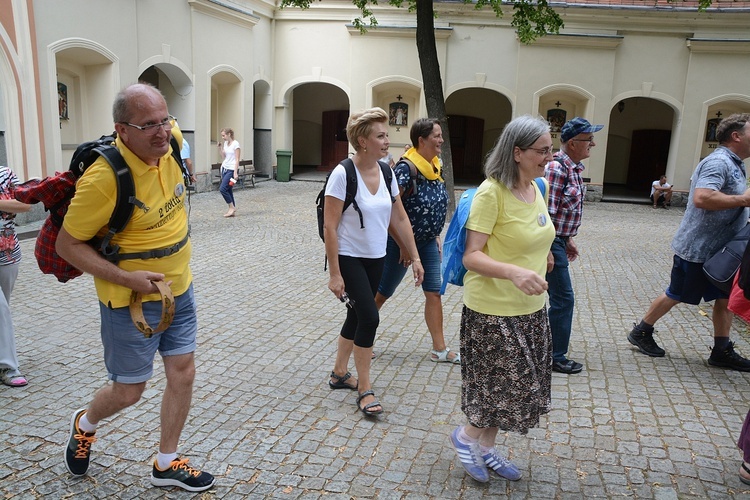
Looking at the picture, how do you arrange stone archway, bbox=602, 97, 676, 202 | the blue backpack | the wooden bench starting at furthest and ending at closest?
1. stone archway, bbox=602, 97, 676, 202
2. the wooden bench
3. the blue backpack

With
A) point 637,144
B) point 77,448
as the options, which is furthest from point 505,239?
point 637,144

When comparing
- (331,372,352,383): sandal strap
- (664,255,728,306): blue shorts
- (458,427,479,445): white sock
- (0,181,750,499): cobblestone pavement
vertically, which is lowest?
(0,181,750,499): cobblestone pavement

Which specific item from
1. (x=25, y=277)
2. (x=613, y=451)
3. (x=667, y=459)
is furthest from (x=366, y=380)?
(x=25, y=277)

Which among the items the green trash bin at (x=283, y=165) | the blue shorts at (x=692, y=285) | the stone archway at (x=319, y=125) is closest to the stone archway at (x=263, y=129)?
the green trash bin at (x=283, y=165)

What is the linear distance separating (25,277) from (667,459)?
268 inches

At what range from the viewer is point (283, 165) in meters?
20.3

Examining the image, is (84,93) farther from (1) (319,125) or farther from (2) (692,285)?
(2) (692,285)

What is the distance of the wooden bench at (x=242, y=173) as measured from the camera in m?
17.3

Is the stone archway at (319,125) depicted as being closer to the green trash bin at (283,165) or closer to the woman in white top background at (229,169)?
the green trash bin at (283,165)

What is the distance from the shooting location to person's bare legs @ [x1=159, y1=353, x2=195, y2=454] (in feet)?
9.70

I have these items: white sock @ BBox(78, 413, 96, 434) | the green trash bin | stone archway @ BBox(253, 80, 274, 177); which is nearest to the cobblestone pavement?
white sock @ BBox(78, 413, 96, 434)

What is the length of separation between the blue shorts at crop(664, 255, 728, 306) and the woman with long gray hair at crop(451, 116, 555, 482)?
2.42m

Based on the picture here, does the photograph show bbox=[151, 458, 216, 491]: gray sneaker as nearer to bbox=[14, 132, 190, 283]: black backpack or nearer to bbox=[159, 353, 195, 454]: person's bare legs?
bbox=[159, 353, 195, 454]: person's bare legs

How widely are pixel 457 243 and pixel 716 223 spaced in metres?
2.71
